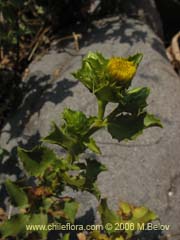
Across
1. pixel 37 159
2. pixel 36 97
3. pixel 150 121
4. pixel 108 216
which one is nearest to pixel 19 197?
pixel 37 159

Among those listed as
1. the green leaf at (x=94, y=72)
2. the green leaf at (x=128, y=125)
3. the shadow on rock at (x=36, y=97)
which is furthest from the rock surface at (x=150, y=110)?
the green leaf at (x=94, y=72)

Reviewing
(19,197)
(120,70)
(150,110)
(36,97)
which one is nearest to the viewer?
(120,70)

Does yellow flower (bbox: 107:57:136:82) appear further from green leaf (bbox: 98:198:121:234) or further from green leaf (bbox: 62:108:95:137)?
green leaf (bbox: 98:198:121:234)

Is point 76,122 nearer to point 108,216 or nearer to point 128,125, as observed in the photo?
point 128,125

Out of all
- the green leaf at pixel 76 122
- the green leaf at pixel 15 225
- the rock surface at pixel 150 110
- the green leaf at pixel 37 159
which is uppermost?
the green leaf at pixel 76 122

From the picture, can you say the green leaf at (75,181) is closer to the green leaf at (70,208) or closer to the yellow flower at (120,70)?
the green leaf at (70,208)

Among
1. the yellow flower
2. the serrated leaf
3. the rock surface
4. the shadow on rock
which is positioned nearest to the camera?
the yellow flower

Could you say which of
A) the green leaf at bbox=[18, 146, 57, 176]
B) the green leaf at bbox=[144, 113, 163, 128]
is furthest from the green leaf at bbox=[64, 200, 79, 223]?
the green leaf at bbox=[144, 113, 163, 128]
